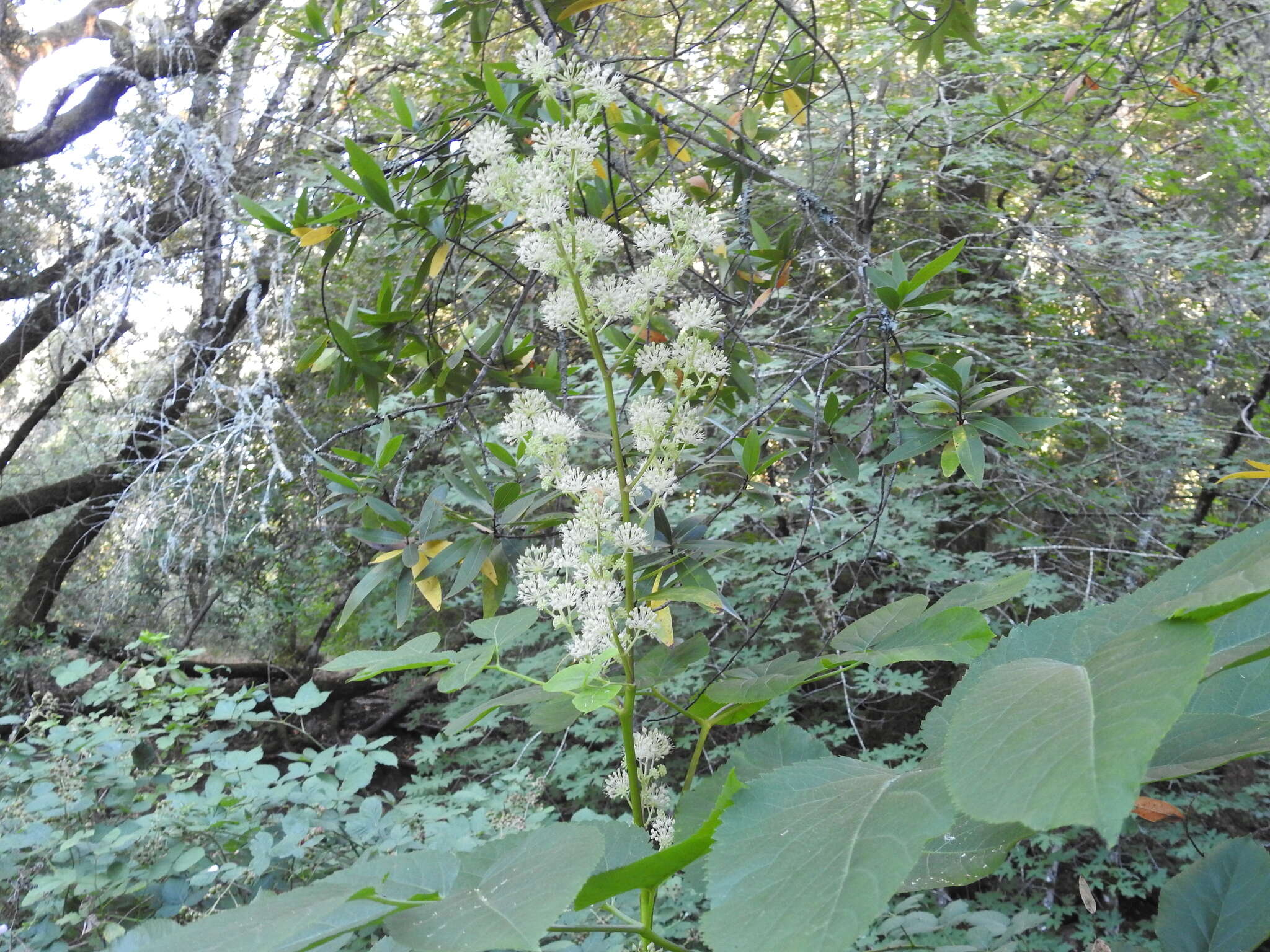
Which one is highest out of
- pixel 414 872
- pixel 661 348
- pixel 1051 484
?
pixel 661 348

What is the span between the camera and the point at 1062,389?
333 cm

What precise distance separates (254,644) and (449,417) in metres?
4.71

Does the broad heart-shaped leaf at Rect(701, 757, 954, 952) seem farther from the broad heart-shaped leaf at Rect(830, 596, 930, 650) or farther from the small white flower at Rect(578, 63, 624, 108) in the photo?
the small white flower at Rect(578, 63, 624, 108)

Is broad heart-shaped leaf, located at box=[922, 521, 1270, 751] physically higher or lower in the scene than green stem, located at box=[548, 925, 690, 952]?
higher

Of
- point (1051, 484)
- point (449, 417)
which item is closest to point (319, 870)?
point (449, 417)

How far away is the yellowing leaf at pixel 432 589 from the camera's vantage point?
122 centimetres

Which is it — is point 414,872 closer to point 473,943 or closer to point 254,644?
point 473,943

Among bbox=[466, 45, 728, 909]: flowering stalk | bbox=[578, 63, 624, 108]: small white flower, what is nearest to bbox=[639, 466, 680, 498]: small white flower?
bbox=[466, 45, 728, 909]: flowering stalk

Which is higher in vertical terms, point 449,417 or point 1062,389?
point 449,417

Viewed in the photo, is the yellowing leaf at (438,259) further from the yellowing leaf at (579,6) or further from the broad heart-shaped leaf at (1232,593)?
the broad heart-shaped leaf at (1232,593)

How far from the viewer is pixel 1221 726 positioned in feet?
1.51

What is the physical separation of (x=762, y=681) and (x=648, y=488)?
456 millimetres

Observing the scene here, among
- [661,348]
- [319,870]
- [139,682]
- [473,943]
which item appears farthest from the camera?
[139,682]

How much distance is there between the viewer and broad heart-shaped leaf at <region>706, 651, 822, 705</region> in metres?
0.68
